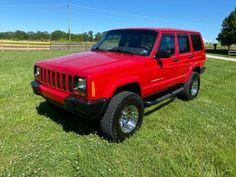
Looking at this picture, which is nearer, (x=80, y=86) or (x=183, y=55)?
(x=80, y=86)

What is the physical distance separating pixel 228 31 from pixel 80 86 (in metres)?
38.3

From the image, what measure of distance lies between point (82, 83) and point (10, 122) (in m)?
2.00

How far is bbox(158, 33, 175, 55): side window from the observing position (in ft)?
16.4

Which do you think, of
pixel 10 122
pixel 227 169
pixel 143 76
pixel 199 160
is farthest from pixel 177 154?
pixel 10 122

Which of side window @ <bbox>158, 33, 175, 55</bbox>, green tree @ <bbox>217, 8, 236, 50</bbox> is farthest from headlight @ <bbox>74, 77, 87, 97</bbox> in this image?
green tree @ <bbox>217, 8, 236, 50</bbox>

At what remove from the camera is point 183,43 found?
6020 mm

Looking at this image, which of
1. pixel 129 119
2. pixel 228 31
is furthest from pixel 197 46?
pixel 228 31

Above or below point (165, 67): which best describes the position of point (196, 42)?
above

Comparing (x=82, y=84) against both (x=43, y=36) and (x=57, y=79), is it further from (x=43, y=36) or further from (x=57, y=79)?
(x=43, y=36)

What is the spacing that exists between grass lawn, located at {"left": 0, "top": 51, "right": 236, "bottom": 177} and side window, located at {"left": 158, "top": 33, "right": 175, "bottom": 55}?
1.42 meters

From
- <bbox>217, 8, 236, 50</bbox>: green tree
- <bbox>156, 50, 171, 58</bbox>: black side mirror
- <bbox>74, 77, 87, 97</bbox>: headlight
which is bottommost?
<bbox>74, 77, 87, 97</bbox>: headlight

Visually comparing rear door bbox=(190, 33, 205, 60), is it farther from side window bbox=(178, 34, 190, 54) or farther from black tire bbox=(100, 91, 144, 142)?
black tire bbox=(100, 91, 144, 142)

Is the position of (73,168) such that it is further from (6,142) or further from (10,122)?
(10,122)

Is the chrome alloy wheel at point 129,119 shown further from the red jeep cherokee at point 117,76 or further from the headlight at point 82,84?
the headlight at point 82,84
